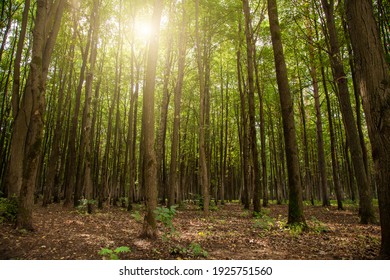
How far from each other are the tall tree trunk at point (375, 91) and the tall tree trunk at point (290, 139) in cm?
369

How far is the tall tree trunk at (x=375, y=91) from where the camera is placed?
3969mm

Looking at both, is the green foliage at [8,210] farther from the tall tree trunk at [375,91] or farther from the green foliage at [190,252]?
the tall tree trunk at [375,91]

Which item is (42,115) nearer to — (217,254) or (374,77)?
(217,254)

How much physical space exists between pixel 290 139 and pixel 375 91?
417cm

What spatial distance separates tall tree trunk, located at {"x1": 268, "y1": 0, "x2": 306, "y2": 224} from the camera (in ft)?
25.7

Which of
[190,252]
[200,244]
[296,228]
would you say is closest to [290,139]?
[296,228]

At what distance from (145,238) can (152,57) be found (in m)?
4.79

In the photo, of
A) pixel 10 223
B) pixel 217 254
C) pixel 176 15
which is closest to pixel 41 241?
pixel 10 223

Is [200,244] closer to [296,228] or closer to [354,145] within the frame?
[296,228]

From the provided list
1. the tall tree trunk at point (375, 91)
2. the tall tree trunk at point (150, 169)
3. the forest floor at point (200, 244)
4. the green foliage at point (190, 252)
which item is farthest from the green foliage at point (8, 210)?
the tall tree trunk at point (375, 91)

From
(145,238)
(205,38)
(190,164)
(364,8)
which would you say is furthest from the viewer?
(190,164)

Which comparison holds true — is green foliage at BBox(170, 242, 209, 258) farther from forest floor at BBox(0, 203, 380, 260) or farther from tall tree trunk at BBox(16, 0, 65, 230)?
tall tree trunk at BBox(16, 0, 65, 230)

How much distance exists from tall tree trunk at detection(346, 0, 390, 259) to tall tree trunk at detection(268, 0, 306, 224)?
12.1ft

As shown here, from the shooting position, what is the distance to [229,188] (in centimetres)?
3219
